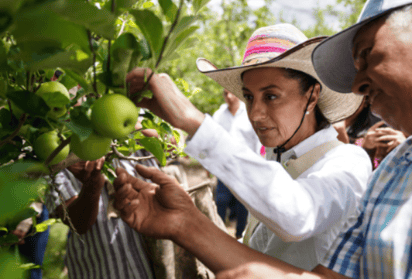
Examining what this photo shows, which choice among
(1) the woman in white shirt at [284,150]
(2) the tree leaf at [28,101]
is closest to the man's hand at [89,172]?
(1) the woman in white shirt at [284,150]

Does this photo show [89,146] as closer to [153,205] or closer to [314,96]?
[153,205]

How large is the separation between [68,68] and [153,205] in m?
0.83

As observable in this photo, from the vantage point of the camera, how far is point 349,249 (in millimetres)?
1354

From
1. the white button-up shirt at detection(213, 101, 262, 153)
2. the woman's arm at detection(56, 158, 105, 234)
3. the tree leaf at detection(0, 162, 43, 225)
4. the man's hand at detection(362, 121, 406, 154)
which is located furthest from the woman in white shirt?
the white button-up shirt at detection(213, 101, 262, 153)

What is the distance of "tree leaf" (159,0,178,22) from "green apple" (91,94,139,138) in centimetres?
21

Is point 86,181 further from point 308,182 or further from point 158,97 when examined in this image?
point 308,182

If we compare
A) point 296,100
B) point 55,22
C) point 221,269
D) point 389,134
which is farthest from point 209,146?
point 389,134

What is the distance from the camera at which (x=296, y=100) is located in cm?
181

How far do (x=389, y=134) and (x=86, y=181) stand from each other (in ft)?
8.91

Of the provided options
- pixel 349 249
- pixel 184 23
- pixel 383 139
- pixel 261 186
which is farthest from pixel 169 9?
pixel 383 139

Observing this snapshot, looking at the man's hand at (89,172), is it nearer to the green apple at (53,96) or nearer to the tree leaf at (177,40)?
the green apple at (53,96)

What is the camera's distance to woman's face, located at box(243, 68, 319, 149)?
1.75 metres

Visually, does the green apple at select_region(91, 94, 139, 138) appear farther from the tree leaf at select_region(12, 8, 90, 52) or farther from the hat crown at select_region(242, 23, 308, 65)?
the hat crown at select_region(242, 23, 308, 65)

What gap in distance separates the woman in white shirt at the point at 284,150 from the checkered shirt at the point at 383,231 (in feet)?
0.21
